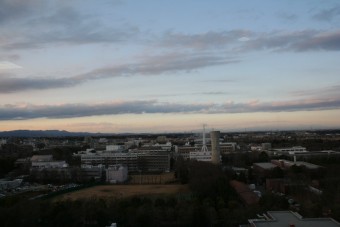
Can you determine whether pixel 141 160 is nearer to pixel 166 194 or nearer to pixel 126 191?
pixel 126 191

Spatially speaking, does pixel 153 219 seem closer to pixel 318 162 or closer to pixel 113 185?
pixel 113 185

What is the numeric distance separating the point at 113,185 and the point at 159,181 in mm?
2599

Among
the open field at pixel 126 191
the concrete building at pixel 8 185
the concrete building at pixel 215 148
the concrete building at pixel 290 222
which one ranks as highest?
the concrete building at pixel 215 148

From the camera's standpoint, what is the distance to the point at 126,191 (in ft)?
64.8

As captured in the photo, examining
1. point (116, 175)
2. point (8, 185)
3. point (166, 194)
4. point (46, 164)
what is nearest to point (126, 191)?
point (166, 194)

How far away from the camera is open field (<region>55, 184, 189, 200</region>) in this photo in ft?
60.3

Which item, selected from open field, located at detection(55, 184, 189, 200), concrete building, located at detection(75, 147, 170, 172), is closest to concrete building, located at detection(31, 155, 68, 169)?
concrete building, located at detection(75, 147, 170, 172)

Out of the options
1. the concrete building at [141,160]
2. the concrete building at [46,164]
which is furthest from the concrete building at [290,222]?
the concrete building at [141,160]

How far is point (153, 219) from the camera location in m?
11.5

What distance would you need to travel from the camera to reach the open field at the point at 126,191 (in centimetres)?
1839

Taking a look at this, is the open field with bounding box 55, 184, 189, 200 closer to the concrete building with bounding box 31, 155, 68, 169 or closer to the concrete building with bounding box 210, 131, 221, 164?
the concrete building with bounding box 31, 155, 68, 169

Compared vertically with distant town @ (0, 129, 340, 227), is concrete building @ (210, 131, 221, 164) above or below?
above

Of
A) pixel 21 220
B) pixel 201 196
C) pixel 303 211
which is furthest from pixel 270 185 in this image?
pixel 21 220

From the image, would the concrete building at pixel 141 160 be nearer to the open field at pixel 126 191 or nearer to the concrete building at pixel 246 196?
the open field at pixel 126 191
